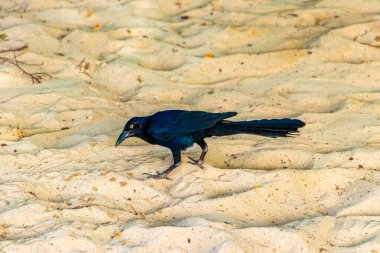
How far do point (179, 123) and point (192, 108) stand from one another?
960 mm

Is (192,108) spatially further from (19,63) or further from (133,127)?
(19,63)

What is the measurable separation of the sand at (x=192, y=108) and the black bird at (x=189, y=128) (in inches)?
7.8

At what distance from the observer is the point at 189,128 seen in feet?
14.4

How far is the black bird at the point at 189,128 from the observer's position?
4.26m

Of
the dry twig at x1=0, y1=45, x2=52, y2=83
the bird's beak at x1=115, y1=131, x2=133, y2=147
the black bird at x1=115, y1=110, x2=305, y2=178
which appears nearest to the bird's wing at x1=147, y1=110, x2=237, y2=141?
the black bird at x1=115, y1=110, x2=305, y2=178

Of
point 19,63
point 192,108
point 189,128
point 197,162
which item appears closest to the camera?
point 189,128

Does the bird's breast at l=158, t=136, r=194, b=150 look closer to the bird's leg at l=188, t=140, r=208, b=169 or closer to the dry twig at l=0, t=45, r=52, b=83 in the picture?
the bird's leg at l=188, t=140, r=208, b=169

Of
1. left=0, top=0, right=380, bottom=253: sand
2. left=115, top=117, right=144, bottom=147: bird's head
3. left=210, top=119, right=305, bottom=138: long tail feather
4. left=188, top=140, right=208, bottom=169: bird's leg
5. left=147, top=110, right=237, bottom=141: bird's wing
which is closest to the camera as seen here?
left=0, top=0, right=380, bottom=253: sand

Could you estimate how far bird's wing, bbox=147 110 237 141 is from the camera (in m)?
4.34

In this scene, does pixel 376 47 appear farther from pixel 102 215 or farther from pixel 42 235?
pixel 42 235

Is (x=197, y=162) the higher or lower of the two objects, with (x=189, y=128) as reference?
lower

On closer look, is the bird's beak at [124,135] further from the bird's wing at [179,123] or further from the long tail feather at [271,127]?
the long tail feather at [271,127]

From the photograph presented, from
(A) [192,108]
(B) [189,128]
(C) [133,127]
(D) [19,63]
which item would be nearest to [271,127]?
(B) [189,128]

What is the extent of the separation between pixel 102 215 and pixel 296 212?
125 centimetres
